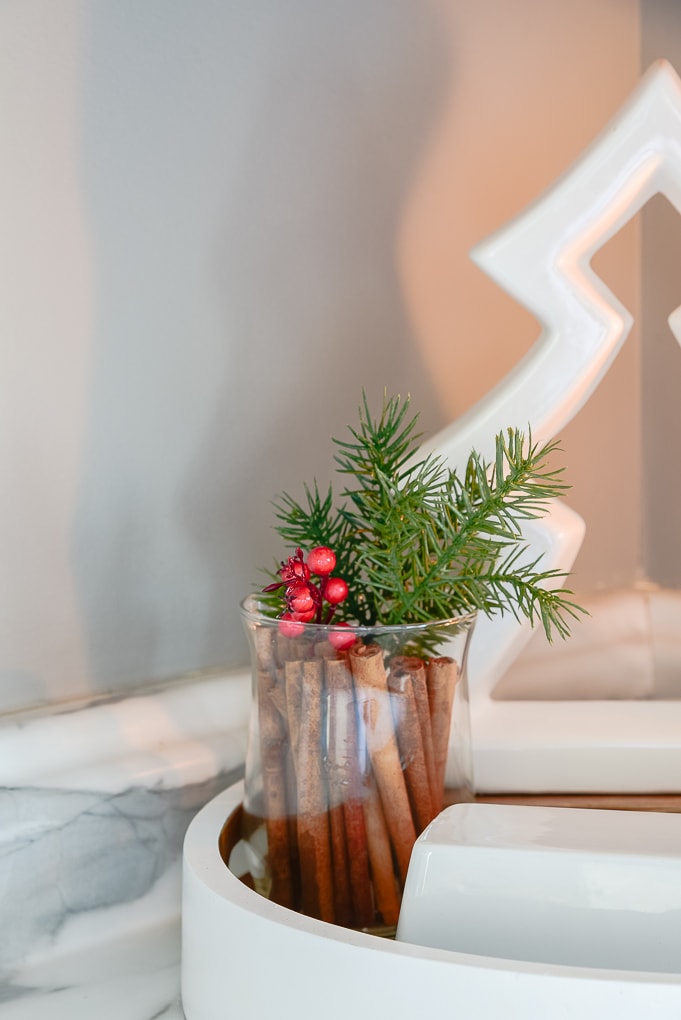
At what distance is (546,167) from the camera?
66 centimetres

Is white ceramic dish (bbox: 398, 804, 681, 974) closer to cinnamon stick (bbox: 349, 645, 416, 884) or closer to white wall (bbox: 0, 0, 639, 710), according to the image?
cinnamon stick (bbox: 349, 645, 416, 884)

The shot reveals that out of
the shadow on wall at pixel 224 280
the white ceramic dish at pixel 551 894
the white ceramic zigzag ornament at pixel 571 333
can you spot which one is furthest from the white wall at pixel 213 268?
the white ceramic dish at pixel 551 894

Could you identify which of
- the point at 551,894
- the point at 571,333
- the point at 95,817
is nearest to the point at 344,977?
the point at 551,894

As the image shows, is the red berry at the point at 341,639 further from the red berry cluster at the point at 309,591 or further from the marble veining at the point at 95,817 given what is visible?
the marble veining at the point at 95,817

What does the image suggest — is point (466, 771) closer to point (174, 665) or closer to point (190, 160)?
point (174, 665)

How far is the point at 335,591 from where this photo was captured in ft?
1.34

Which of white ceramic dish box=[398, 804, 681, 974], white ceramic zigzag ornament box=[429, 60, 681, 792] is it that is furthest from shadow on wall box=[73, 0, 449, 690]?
white ceramic dish box=[398, 804, 681, 974]

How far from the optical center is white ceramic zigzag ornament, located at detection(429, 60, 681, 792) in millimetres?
493

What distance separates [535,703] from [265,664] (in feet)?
0.75

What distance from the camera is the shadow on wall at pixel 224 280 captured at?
51cm

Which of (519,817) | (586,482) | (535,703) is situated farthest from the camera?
(586,482)

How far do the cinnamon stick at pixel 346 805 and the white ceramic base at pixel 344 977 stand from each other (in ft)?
0.16

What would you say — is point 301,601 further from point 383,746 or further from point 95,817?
point 95,817

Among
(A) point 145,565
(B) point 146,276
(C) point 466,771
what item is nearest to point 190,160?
(B) point 146,276
